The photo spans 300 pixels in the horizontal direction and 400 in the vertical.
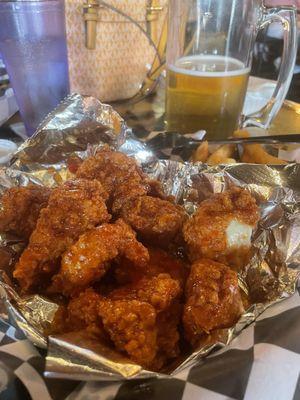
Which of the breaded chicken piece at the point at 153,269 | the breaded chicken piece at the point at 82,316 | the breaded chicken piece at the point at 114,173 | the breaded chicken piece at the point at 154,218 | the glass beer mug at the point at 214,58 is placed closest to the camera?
the breaded chicken piece at the point at 82,316

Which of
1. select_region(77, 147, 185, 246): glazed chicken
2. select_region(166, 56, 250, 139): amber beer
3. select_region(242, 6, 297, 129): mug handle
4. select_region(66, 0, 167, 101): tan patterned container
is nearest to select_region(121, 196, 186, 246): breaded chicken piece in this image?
select_region(77, 147, 185, 246): glazed chicken

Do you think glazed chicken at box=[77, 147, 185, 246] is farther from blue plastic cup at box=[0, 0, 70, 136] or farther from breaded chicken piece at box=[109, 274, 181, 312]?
blue plastic cup at box=[0, 0, 70, 136]

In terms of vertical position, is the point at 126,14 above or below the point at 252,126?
above

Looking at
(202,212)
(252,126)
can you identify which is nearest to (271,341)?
(202,212)

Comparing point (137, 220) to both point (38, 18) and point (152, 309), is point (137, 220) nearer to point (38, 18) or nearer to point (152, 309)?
point (152, 309)

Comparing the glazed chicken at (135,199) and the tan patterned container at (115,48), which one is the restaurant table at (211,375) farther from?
the tan patterned container at (115,48)

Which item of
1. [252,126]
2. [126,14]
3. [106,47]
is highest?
[126,14]

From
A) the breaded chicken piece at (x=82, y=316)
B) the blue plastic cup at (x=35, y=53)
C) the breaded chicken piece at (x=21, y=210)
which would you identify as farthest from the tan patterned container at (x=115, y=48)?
the breaded chicken piece at (x=82, y=316)
